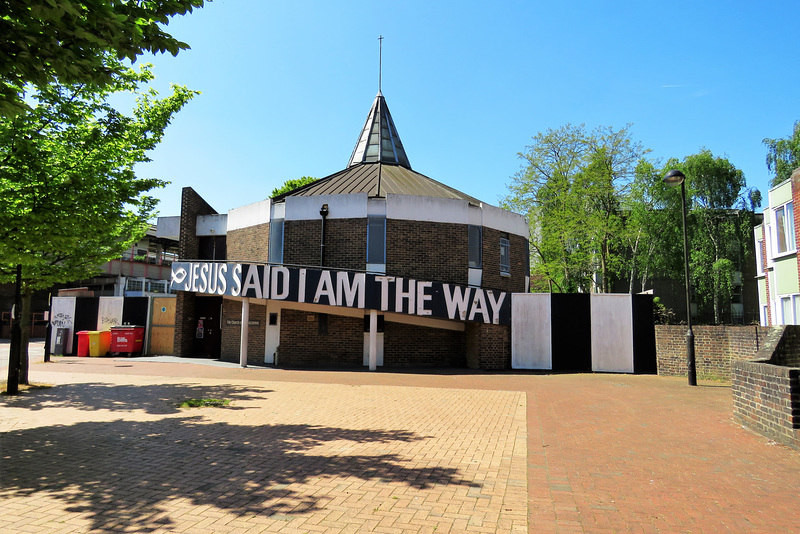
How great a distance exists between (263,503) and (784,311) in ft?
79.7

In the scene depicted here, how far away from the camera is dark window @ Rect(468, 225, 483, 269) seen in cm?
1955

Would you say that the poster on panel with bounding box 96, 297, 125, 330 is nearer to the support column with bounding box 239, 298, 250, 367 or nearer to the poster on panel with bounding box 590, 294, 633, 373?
the support column with bounding box 239, 298, 250, 367

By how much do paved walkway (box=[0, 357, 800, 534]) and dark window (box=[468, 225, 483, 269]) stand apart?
30.1 ft

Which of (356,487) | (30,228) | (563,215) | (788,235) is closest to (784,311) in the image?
(788,235)

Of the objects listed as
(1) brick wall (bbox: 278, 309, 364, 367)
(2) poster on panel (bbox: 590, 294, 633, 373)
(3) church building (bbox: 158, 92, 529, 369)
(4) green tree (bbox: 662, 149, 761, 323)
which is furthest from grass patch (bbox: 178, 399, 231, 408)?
(4) green tree (bbox: 662, 149, 761, 323)

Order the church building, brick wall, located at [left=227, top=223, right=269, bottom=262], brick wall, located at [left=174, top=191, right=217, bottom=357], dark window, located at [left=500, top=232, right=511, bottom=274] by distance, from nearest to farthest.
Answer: the church building
brick wall, located at [left=227, top=223, right=269, bottom=262]
dark window, located at [left=500, top=232, right=511, bottom=274]
brick wall, located at [left=174, top=191, right=217, bottom=357]

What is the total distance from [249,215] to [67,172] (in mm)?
11831

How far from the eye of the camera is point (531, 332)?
18.2 meters

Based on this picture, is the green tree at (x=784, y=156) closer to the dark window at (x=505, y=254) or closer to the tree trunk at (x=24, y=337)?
the dark window at (x=505, y=254)

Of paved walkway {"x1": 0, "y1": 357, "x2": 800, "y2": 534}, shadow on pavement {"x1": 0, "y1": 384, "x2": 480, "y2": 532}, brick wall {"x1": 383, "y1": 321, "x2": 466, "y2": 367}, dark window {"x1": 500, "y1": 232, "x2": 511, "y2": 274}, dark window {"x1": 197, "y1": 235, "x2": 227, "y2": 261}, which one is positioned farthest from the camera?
dark window {"x1": 197, "y1": 235, "x2": 227, "y2": 261}

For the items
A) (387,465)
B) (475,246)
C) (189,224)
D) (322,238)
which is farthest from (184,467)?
(189,224)

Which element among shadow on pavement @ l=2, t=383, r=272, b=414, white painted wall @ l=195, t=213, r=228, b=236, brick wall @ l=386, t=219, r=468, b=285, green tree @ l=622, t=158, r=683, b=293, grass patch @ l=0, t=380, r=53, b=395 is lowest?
shadow on pavement @ l=2, t=383, r=272, b=414

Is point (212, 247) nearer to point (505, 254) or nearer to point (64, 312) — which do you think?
point (64, 312)

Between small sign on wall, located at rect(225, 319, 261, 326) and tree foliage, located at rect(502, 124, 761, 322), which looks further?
tree foliage, located at rect(502, 124, 761, 322)
